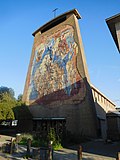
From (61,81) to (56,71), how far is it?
2024 mm

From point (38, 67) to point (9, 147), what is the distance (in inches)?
748

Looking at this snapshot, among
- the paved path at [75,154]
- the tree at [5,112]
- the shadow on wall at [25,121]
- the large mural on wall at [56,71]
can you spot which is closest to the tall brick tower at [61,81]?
the large mural on wall at [56,71]

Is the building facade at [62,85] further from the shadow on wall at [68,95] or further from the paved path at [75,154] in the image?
the paved path at [75,154]

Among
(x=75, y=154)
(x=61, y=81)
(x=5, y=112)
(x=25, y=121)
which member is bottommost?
(x=75, y=154)

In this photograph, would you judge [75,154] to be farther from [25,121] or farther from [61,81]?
[25,121]

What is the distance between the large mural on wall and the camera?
23.2 metres

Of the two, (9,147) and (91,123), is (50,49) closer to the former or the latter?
(91,123)

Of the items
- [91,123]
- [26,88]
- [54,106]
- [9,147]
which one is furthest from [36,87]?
[9,147]

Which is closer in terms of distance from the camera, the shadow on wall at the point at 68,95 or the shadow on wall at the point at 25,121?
the shadow on wall at the point at 68,95

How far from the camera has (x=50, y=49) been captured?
2803 cm

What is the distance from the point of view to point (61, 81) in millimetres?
24359

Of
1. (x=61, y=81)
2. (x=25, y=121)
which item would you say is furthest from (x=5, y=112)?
(x=61, y=81)

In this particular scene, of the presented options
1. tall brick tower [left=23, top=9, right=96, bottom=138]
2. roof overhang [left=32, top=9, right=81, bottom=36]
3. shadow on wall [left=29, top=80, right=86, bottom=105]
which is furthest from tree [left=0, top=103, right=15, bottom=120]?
roof overhang [left=32, top=9, right=81, bottom=36]

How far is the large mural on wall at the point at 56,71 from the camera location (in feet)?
76.0
